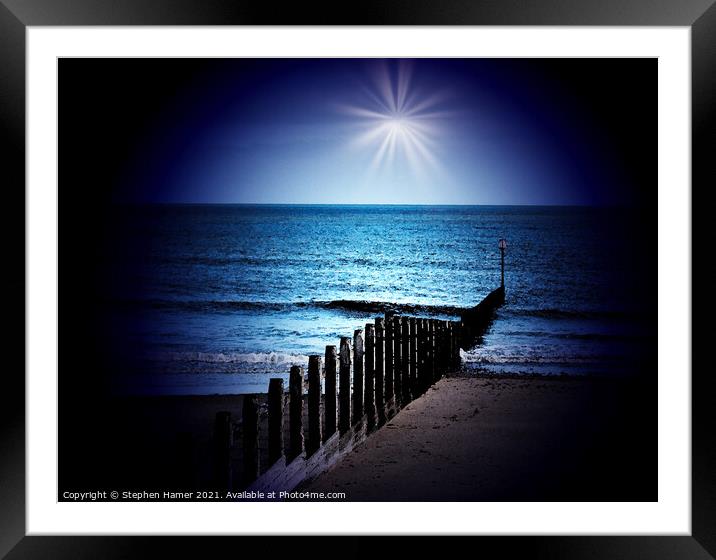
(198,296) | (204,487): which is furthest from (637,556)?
(198,296)

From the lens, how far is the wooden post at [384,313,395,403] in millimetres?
4176

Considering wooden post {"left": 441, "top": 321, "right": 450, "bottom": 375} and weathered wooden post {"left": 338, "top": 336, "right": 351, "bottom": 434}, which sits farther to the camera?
wooden post {"left": 441, "top": 321, "right": 450, "bottom": 375}

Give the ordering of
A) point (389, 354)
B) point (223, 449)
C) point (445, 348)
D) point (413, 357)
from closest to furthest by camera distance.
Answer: point (223, 449), point (389, 354), point (413, 357), point (445, 348)

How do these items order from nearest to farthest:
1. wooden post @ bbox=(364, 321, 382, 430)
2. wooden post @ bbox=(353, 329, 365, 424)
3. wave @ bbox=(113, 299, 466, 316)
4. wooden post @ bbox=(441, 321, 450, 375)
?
wooden post @ bbox=(353, 329, 365, 424)
wooden post @ bbox=(364, 321, 382, 430)
wooden post @ bbox=(441, 321, 450, 375)
wave @ bbox=(113, 299, 466, 316)

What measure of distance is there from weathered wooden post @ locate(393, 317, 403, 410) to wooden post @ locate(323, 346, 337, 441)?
1100mm

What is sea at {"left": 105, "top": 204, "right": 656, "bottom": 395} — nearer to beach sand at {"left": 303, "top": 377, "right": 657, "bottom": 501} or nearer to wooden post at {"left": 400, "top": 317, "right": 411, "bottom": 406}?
beach sand at {"left": 303, "top": 377, "right": 657, "bottom": 501}

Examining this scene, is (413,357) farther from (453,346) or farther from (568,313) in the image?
(568,313)

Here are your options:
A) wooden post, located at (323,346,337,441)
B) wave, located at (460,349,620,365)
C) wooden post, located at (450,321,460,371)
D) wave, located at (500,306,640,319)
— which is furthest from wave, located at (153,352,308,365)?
wave, located at (500,306,640,319)

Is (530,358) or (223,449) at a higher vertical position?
(223,449)

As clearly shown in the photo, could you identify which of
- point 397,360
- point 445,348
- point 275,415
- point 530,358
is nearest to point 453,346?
point 445,348
